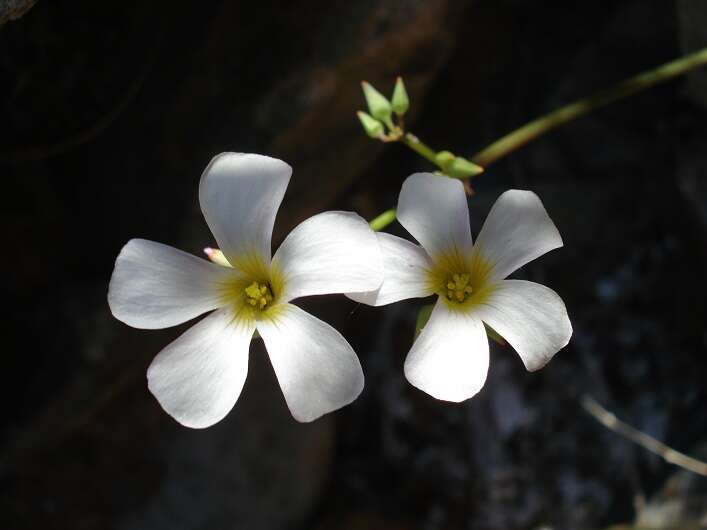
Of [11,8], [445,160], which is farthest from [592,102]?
[11,8]

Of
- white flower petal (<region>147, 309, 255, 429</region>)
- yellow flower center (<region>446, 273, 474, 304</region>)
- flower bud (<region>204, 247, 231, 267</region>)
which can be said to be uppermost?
flower bud (<region>204, 247, 231, 267</region>)

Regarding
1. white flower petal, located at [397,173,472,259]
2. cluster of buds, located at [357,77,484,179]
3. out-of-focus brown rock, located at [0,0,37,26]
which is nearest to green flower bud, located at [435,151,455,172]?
cluster of buds, located at [357,77,484,179]

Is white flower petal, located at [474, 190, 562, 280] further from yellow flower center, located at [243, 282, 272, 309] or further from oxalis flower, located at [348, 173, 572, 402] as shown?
yellow flower center, located at [243, 282, 272, 309]

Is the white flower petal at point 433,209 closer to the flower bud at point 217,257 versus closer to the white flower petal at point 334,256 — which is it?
the white flower petal at point 334,256

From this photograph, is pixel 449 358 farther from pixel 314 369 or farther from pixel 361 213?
pixel 361 213

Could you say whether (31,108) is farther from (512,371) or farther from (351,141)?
(512,371)

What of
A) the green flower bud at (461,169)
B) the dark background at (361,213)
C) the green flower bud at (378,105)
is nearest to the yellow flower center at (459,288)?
the green flower bud at (461,169)

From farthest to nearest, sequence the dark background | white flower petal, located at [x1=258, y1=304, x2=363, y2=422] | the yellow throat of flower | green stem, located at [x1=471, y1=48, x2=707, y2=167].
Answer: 1. the dark background
2. green stem, located at [x1=471, y1=48, x2=707, y2=167]
3. the yellow throat of flower
4. white flower petal, located at [x1=258, y1=304, x2=363, y2=422]
